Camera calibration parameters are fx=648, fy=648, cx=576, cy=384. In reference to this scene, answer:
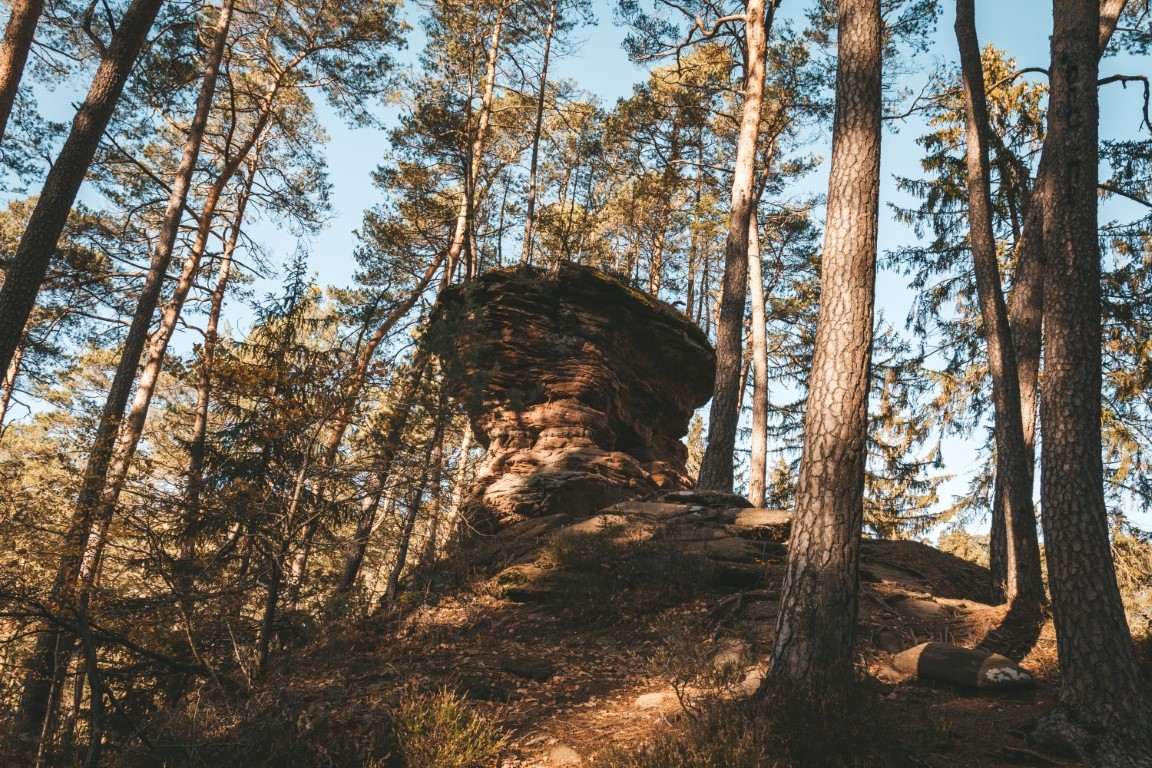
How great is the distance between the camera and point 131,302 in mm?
13703

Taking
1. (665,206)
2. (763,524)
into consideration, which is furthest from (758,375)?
(665,206)

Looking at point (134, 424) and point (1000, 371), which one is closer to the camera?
point (1000, 371)

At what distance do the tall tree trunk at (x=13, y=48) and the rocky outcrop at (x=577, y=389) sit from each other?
5742 millimetres

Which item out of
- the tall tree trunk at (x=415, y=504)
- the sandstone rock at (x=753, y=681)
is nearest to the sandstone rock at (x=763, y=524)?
the sandstone rock at (x=753, y=681)

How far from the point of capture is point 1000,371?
26.9 ft

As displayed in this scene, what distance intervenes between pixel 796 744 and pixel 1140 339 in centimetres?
1189

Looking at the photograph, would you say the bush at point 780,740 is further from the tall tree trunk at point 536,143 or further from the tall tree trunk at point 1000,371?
the tall tree trunk at point 536,143

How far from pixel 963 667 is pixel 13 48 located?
34.7 feet

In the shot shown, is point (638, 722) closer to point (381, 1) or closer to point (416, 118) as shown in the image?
point (416, 118)

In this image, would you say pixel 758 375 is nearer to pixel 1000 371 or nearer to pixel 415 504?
pixel 1000 371

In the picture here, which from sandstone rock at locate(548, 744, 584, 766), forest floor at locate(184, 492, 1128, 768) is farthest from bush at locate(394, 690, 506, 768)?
sandstone rock at locate(548, 744, 584, 766)

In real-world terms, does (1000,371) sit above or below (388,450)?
above

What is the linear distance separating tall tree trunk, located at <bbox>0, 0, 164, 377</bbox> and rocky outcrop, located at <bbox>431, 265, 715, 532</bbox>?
5173 millimetres

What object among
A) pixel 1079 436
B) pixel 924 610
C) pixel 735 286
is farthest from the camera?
pixel 735 286
